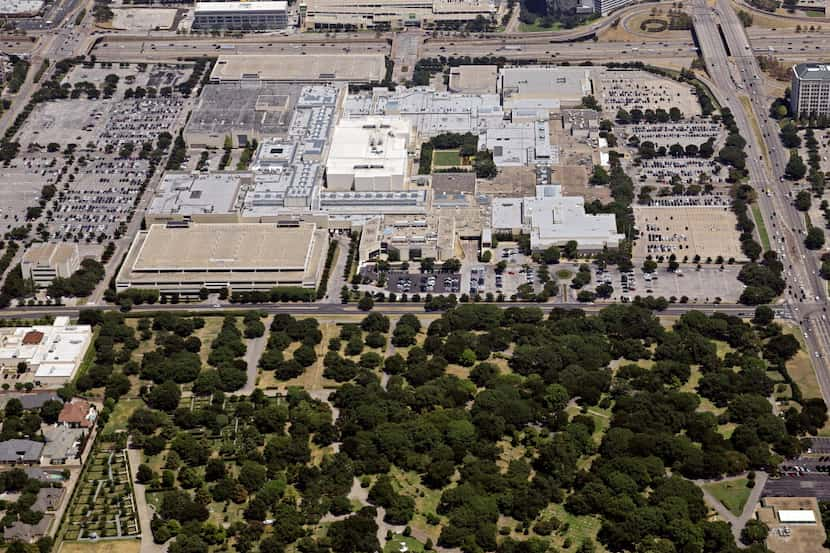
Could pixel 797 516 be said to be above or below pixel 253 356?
below

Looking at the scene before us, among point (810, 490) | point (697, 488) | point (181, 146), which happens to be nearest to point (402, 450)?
point (697, 488)

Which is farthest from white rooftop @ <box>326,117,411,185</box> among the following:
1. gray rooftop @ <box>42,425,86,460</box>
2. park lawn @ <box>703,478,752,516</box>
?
park lawn @ <box>703,478,752,516</box>

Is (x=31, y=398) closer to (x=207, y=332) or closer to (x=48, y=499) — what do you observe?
(x=48, y=499)

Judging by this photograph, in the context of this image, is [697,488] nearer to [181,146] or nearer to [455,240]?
[455,240]

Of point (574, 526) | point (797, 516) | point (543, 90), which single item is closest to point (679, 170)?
point (543, 90)

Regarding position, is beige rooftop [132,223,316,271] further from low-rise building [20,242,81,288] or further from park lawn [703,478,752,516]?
park lawn [703,478,752,516]
